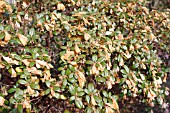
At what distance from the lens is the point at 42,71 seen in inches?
75.5

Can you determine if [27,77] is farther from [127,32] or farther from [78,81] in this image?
[127,32]

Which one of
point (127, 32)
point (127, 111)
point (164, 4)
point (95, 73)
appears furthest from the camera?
point (164, 4)

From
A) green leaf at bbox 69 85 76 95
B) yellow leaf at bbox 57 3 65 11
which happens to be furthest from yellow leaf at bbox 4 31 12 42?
yellow leaf at bbox 57 3 65 11

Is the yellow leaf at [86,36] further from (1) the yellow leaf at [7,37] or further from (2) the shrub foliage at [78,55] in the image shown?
(1) the yellow leaf at [7,37]

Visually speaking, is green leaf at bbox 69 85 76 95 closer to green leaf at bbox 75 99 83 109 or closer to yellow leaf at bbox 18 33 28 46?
green leaf at bbox 75 99 83 109

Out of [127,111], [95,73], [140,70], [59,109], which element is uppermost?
[95,73]

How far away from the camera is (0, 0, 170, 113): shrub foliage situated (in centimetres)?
185

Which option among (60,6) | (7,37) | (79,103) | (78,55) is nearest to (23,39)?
(7,37)

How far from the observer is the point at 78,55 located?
2111 mm

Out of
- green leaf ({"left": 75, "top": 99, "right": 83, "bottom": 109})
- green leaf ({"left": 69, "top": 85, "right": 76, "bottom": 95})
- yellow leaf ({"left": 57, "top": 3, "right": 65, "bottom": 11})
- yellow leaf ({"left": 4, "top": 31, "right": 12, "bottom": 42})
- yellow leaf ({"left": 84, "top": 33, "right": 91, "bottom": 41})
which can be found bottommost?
green leaf ({"left": 75, "top": 99, "right": 83, "bottom": 109})

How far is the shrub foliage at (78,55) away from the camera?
1.85m

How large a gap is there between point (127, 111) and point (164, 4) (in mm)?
2940

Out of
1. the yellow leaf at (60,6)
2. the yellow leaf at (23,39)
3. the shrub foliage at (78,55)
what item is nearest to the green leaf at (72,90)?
the shrub foliage at (78,55)

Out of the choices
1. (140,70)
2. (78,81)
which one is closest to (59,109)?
(78,81)
